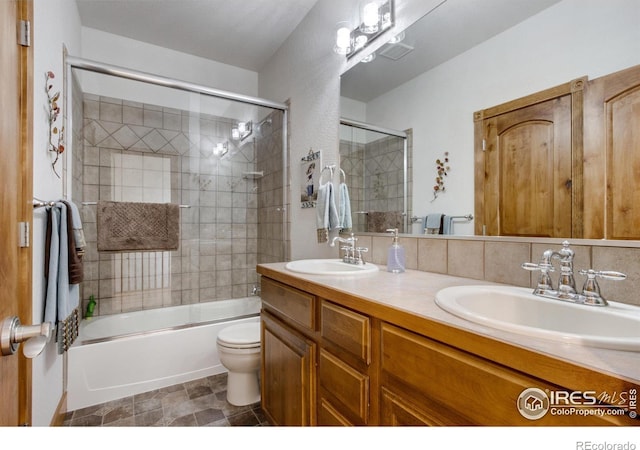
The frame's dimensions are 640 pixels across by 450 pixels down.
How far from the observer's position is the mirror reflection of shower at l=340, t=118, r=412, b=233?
158cm

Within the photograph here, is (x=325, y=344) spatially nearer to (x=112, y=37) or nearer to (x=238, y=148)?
(x=238, y=148)

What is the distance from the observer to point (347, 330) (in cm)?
100

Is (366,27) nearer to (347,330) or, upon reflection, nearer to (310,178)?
(310,178)

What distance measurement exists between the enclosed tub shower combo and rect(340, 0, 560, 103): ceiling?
1.13m

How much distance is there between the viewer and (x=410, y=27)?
58.5 inches

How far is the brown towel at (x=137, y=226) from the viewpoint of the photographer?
7.51 ft

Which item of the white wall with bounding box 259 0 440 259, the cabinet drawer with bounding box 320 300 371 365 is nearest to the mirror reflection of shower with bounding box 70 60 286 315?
the white wall with bounding box 259 0 440 259

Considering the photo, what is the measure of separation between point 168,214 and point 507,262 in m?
2.38

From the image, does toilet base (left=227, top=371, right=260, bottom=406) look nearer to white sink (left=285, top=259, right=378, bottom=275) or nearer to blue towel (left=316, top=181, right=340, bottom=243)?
white sink (left=285, top=259, right=378, bottom=275)

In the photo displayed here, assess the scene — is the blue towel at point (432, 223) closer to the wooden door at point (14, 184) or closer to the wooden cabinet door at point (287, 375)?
the wooden cabinet door at point (287, 375)
